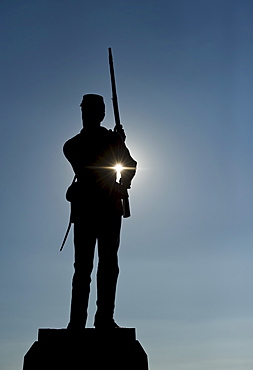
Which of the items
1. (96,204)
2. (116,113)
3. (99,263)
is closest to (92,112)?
(116,113)

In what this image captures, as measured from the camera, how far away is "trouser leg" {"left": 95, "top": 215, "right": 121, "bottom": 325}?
8.03 metres

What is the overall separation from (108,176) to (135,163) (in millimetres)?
509

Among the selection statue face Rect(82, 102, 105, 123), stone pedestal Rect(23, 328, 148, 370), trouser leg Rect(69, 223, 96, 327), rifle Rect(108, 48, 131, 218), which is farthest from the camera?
rifle Rect(108, 48, 131, 218)

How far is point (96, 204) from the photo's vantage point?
8367 mm

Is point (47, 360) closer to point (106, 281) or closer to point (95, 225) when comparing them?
point (106, 281)

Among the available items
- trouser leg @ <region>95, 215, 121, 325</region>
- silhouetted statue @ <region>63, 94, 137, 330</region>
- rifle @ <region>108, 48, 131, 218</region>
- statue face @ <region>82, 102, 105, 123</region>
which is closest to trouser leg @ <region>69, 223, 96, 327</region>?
silhouetted statue @ <region>63, 94, 137, 330</region>

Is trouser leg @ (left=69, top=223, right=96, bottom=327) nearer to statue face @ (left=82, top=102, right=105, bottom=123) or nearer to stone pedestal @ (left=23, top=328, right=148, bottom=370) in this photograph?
stone pedestal @ (left=23, top=328, right=148, bottom=370)

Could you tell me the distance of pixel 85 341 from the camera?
24.3 feet

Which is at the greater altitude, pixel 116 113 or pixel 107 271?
pixel 116 113

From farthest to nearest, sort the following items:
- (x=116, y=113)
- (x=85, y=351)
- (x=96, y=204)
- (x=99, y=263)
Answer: (x=116, y=113) < (x=96, y=204) < (x=99, y=263) < (x=85, y=351)

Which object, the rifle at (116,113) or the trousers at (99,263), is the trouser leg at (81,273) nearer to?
the trousers at (99,263)

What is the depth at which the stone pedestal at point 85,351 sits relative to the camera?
23.7 ft

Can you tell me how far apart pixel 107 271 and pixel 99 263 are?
0.56 feet

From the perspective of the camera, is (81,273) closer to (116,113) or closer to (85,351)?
(85,351)
